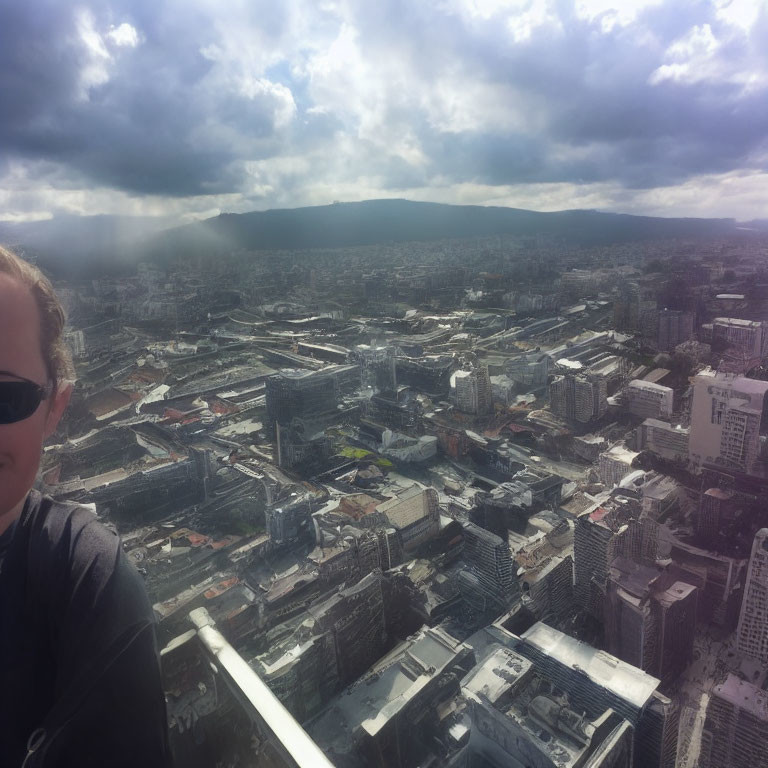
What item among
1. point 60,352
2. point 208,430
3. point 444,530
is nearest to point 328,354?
point 208,430

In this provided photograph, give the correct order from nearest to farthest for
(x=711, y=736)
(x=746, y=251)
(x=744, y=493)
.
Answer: (x=711, y=736)
(x=744, y=493)
(x=746, y=251)

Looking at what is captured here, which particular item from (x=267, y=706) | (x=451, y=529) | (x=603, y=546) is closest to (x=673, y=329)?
(x=603, y=546)

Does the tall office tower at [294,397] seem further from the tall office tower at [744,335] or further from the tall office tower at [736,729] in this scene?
the tall office tower at [744,335]

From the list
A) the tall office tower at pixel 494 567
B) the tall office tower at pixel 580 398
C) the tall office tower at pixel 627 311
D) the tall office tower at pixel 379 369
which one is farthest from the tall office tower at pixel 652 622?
the tall office tower at pixel 627 311

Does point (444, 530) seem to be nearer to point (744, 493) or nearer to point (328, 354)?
point (744, 493)

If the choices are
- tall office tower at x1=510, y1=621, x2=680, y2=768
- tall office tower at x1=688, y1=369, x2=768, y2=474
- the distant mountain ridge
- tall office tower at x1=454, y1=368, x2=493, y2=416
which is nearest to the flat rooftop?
tall office tower at x1=510, y1=621, x2=680, y2=768
